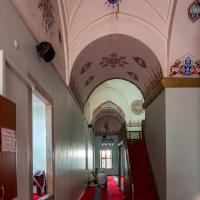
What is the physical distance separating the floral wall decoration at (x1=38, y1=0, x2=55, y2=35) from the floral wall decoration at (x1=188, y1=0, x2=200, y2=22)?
10.6 feet

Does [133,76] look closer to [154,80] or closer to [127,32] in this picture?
[154,80]

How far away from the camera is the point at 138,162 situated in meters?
12.6

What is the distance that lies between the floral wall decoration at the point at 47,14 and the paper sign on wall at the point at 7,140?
2755mm

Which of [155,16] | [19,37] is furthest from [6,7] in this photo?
[155,16]

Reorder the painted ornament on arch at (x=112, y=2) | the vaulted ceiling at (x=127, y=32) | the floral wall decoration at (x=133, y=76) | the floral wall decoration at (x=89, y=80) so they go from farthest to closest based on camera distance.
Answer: the floral wall decoration at (x=89, y=80) < the floral wall decoration at (x=133, y=76) < the painted ornament on arch at (x=112, y=2) < the vaulted ceiling at (x=127, y=32)

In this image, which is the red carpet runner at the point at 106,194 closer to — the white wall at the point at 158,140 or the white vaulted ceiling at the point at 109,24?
the white wall at the point at 158,140

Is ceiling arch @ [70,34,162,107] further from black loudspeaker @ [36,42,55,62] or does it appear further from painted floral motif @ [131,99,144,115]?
painted floral motif @ [131,99,144,115]

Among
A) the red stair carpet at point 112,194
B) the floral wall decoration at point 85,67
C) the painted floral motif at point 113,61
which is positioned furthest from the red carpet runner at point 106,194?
the painted floral motif at point 113,61

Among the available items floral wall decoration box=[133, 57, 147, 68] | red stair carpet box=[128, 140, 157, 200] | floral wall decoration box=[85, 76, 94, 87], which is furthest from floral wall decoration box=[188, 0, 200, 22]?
floral wall decoration box=[85, 76, 94, 87]

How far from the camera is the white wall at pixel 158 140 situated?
9188 mm

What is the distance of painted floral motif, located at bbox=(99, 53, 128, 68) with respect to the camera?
1147cm

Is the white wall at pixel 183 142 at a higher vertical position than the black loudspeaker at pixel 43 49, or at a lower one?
lower

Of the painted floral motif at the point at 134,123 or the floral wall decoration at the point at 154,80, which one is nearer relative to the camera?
the floral wall decoration at the point at 154,80

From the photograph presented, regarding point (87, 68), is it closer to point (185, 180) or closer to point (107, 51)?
point (107, 51)
